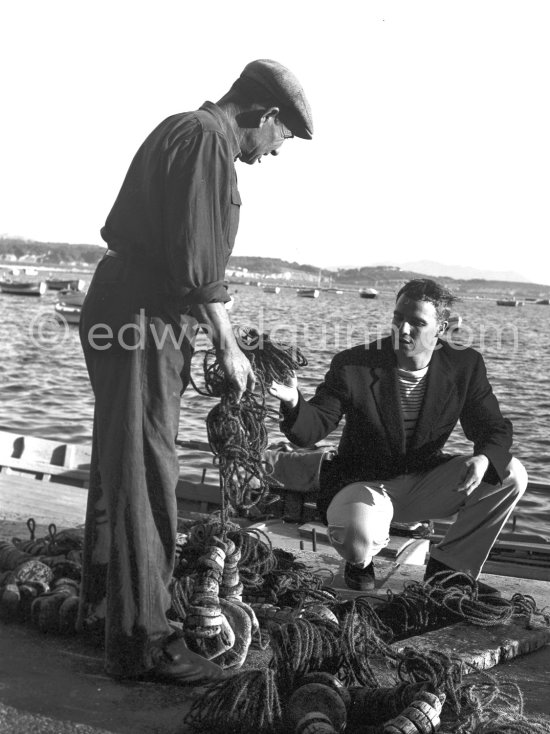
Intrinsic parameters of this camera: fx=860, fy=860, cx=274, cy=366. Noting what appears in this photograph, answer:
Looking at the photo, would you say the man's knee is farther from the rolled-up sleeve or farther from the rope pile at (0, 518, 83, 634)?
the rope pile at (0, 518, 83, 634)

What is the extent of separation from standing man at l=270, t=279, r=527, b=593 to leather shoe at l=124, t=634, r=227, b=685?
144cm

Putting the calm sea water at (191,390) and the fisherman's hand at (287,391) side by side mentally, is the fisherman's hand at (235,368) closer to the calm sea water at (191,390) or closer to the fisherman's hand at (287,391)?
the fisherman's hand at (287,391)

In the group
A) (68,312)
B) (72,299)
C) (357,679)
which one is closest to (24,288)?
(72,299)

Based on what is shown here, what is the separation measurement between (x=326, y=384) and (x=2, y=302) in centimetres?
8610

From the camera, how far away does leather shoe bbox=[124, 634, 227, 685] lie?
3268 millimetres

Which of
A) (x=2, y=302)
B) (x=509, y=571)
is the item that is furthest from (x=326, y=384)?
(x=2, y=302)

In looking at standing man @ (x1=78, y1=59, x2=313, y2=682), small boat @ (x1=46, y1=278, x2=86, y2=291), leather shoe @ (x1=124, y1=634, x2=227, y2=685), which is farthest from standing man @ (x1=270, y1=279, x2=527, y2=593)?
small boat @ (x1=46, y1=278, x2=86, y2=291)

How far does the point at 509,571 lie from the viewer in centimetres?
776

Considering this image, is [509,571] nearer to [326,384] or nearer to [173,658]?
[326,384]

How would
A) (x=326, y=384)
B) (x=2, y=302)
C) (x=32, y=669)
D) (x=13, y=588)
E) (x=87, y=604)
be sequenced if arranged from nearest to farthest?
1. (x=32, y=669)
2. (x=87, y=604)
3. (x=13, y=588)
4. (x=326, y=384)
5. (x=2, y=302)

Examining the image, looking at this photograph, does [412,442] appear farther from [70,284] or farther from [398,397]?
[70,284]

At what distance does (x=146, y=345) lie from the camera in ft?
10.9

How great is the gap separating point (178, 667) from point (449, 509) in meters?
2.12

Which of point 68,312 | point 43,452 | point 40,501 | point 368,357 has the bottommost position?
point 68,312
